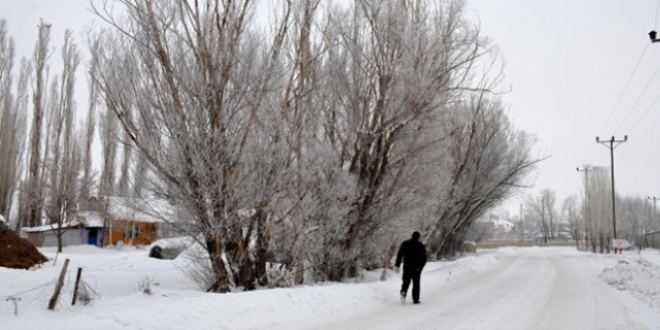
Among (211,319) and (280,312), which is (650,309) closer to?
(280,312)

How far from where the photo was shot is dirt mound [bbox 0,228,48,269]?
66.5 feet

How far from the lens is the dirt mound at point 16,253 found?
2028 centimetres

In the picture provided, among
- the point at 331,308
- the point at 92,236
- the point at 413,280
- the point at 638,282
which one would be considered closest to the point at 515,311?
the point at 413,280

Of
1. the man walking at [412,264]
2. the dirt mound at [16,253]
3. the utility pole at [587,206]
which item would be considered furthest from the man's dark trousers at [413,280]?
the utility pole at [587,206]

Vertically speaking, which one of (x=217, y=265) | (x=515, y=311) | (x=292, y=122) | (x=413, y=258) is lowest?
(x=515, y=311)

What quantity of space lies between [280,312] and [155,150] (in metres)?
4.72

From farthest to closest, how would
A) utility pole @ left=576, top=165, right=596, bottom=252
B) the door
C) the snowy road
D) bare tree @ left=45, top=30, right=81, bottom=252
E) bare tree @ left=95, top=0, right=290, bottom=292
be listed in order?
utility pole @ left=576, top=165, right=596, bottom=252
the door
bare tree @ left=45, top=30, right=81, bottom=252
bare tree @ left=95, top=0, right=290, bottom=292
the snowy road

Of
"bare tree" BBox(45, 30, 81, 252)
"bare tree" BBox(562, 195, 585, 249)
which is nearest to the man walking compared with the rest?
"bare tree" BBox(45, 30, 81, 252)

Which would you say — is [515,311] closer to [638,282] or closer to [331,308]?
[331,308]

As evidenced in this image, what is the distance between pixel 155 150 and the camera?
1245 centimetres

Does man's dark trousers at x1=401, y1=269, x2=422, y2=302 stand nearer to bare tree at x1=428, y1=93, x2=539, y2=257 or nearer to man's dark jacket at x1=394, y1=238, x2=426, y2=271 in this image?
man's dark jacket at x1=394, y1=238, x2=426, y2=271

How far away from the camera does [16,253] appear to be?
21031 mm

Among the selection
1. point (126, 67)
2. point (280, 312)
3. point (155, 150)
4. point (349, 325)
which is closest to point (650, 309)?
point (349, 325)

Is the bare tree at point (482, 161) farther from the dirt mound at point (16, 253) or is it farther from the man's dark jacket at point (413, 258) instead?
the dirt mound at point (16, 253)
